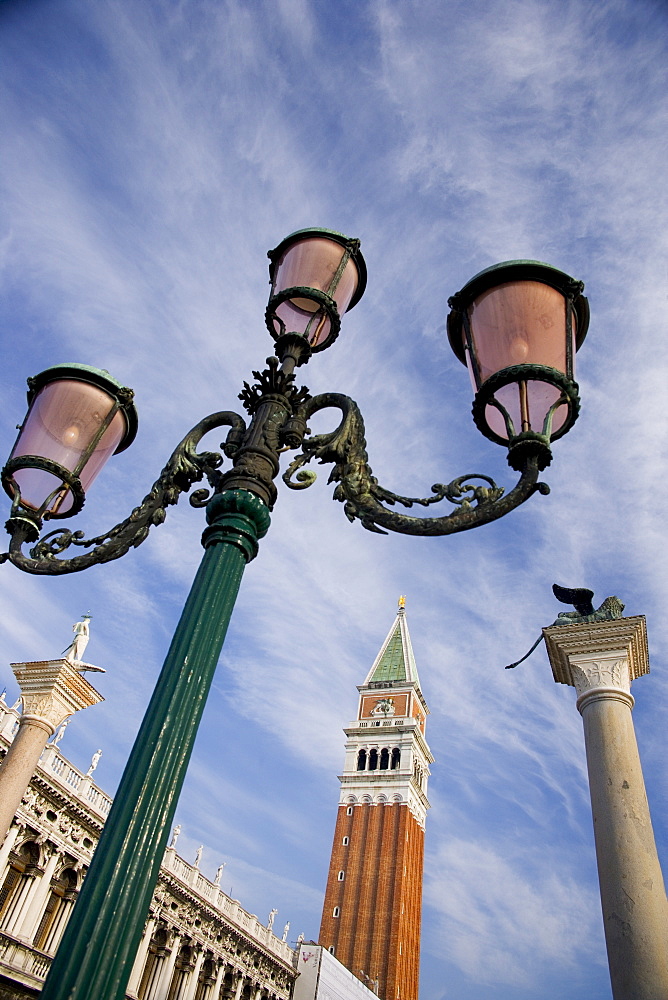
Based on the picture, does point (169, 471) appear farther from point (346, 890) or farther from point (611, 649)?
point (346, 890)

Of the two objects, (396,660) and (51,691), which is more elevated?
(396,660)

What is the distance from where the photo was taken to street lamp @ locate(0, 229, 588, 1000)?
6.84 ft

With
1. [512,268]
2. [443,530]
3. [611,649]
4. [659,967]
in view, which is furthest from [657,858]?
[512,268]

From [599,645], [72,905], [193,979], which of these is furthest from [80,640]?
[193,979]

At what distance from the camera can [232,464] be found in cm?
318

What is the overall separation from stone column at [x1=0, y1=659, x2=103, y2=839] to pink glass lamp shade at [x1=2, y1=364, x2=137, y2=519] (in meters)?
3.77

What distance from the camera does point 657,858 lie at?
15.9 feet

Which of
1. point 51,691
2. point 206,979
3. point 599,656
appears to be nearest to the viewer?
point 599,656

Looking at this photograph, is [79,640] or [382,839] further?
[382,839]

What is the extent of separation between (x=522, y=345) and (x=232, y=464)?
143 centimetres

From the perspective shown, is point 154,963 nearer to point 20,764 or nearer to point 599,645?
point 20,764

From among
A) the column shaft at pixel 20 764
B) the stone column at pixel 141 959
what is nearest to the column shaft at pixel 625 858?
the column shaft at pixel 20 764

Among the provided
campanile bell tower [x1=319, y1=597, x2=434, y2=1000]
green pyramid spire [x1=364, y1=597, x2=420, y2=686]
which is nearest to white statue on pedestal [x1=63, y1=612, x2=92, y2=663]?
campanile bell tower [x1=319, y1=597, x2=434, y2=1000]

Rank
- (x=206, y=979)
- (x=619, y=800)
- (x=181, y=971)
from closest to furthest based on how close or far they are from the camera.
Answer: (x=619, y=800)
(x=181, y=971)
(x=206, y=979)
